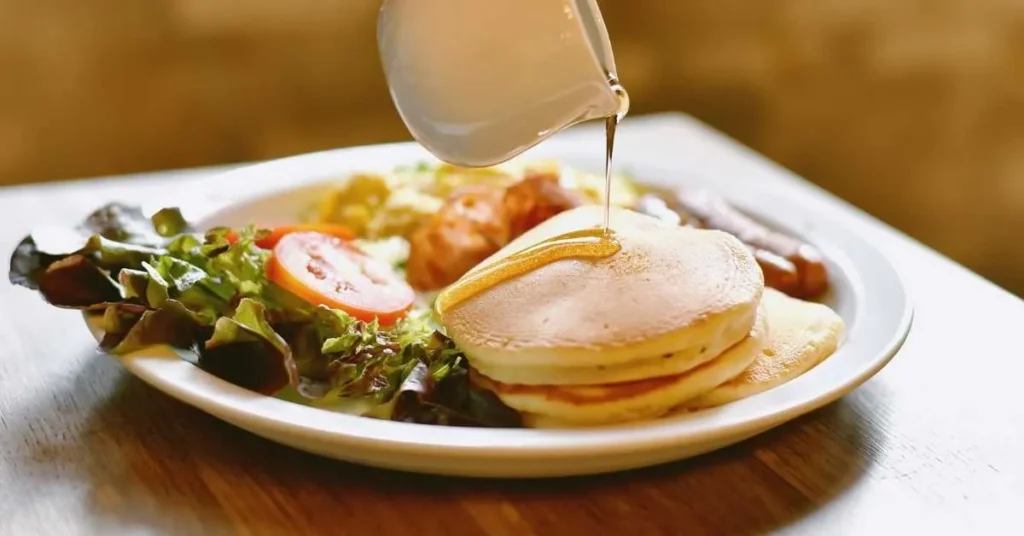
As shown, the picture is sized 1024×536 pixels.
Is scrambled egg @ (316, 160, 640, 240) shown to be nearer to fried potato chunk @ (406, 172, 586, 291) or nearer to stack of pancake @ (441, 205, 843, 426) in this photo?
fried potato chunk @ (406, 172, 586, 291)

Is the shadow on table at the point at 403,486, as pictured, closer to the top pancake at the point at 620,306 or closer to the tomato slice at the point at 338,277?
the top pancake at the point at 620,306

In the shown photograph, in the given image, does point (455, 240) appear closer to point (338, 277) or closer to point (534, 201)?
point (534, 201)

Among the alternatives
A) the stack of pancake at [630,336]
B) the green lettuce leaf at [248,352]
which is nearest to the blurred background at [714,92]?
the stack of pancake at [630,336]

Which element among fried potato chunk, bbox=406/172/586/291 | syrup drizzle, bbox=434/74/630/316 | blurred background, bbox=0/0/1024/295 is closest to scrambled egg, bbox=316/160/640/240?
fried potato chunk, bbox=406/172/586/291

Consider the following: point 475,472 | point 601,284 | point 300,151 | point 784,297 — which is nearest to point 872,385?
point 784,297

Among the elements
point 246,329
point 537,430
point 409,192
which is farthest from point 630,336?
point 409,192

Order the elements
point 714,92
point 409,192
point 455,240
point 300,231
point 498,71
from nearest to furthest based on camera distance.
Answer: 1. point 498,71
2. point 300,231
3. point 455,240
4. point 409,192
5. point 714,92
